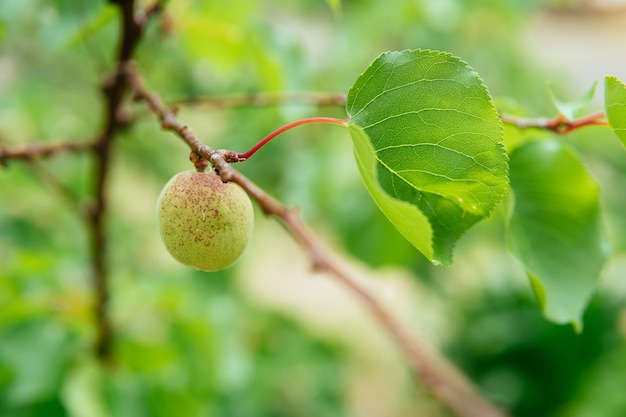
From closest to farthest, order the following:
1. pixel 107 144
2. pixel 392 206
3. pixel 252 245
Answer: pixel 392 206 < pixel 107 144 < pixel 252 245

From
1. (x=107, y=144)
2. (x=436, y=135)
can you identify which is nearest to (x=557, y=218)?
(x=436, y=135)

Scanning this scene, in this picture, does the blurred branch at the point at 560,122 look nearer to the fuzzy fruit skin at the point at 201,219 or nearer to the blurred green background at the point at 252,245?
the blurred green background at the point at 252,245

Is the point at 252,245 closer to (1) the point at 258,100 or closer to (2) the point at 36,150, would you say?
(1) the point at 258,100

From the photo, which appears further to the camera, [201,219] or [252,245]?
[252,245]

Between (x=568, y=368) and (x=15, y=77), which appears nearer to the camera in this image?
(x=15, y=77)

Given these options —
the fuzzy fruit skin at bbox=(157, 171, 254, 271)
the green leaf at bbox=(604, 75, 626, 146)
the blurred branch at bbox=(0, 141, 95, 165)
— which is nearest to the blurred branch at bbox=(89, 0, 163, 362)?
the blurred branch at bbox=(0, 141, 95, 165)

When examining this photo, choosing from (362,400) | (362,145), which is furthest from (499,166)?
(362,400)

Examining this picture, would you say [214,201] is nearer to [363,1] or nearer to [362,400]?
[363,1]
